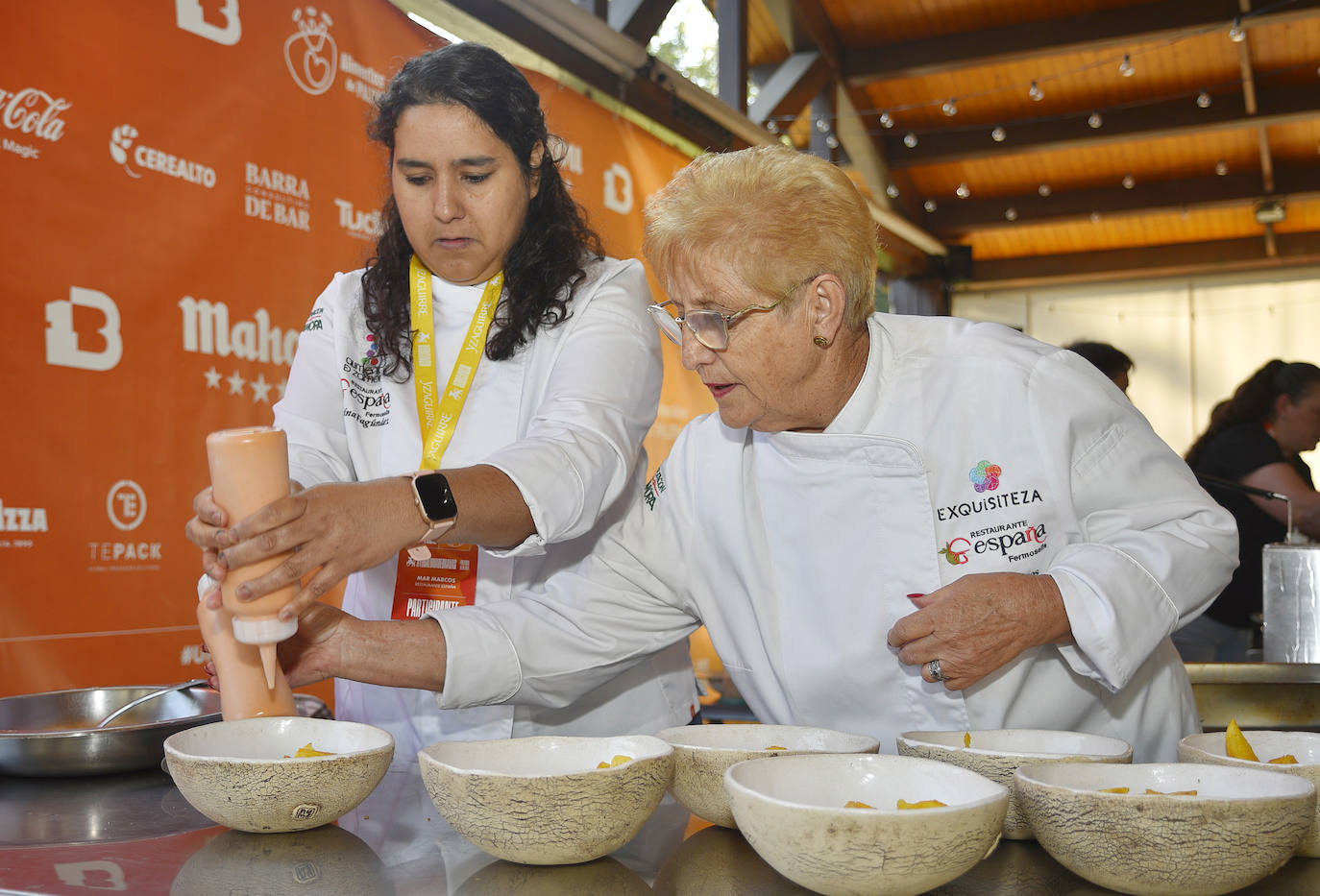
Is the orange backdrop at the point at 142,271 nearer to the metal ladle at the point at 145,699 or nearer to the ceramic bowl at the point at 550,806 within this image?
the metal ladle at the point at 145,699

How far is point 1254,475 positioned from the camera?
4.29 meters

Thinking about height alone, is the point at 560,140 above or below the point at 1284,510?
above

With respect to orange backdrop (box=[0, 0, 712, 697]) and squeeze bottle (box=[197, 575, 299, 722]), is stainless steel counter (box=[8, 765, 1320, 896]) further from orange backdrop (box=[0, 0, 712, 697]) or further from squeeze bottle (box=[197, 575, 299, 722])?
orange backdrop (box=[0, 0, 712, 697])

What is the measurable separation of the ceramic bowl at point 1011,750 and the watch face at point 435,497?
590mm

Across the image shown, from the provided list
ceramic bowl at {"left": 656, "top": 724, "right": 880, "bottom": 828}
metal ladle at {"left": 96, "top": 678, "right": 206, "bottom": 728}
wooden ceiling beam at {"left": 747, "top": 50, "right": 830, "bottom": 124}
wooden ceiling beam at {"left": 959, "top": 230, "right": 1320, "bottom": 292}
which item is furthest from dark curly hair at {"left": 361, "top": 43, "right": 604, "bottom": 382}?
wooden ceiling beam at {"left": 959, "top": 230, "right": 1320, "bottom": 292}

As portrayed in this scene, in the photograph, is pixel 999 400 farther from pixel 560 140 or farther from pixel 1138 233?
pixel 1138 233

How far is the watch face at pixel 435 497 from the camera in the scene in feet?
4.47

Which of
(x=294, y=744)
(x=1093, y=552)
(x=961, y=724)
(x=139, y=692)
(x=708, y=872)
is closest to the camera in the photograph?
(x=708, y=872)

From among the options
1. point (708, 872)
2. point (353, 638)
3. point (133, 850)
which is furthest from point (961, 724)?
point (133, 850)

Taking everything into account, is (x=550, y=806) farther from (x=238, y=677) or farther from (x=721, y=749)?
(x=238, y=677)

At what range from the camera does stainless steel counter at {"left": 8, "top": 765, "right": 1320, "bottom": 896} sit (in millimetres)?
952

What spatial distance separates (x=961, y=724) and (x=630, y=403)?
653 mm

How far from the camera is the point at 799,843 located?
866mm

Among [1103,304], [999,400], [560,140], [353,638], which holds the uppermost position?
[1103,304]
